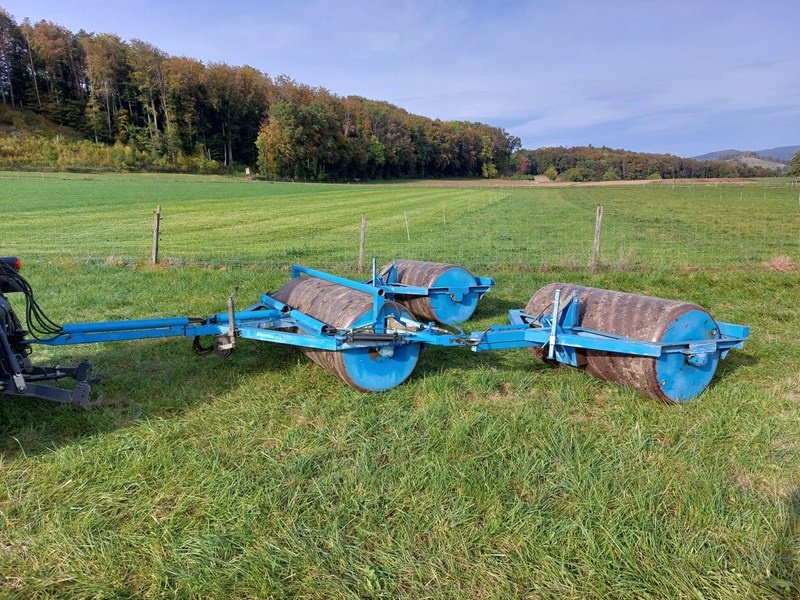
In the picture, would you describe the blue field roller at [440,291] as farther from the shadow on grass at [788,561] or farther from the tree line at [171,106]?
the tree line at [171,106]

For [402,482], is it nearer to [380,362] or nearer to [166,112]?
[380,362]

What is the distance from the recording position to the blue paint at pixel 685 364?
4.54m

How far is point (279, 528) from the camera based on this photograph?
9.67 feet

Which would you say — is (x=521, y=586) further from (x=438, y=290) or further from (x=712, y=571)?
(x=438, y=290)

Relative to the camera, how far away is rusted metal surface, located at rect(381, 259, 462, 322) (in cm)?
714

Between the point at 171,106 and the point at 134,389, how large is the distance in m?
103

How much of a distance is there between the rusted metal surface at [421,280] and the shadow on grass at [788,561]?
4.64 meters

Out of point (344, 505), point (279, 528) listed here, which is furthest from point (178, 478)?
point (344, 505)

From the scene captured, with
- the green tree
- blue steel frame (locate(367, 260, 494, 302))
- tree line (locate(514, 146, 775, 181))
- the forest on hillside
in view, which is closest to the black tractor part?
blue steel frame (locate(367, 260, 494, 302))

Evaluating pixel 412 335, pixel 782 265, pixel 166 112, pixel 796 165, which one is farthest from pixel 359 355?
pixel 796 165

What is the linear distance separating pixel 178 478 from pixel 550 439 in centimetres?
268

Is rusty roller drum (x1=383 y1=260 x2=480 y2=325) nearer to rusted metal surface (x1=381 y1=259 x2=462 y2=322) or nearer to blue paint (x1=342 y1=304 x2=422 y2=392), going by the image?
rusted metal surface (x1=381 y1=259 x2=462 y2=322)

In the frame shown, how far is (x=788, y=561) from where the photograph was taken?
106 inches

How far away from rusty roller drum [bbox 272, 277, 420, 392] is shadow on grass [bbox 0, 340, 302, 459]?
2.86 ft
